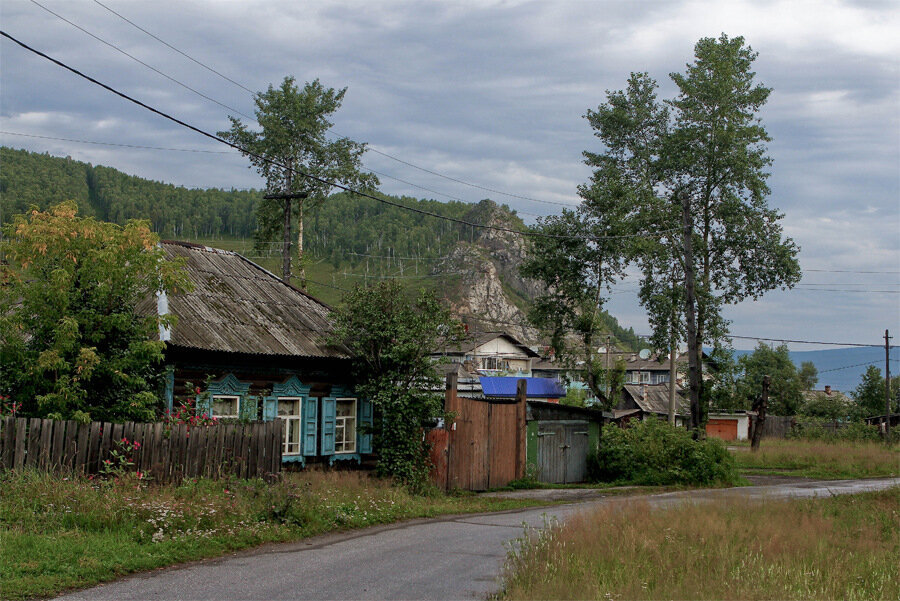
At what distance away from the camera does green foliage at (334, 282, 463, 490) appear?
19797 mm

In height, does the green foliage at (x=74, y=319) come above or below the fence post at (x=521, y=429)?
above

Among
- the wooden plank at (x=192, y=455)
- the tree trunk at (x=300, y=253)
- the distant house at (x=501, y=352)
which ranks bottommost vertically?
the wooden plank at (x=192, y=455)

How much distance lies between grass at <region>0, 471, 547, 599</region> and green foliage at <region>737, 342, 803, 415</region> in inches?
2396

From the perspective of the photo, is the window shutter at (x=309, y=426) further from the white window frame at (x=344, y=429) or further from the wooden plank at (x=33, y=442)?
the wooden plank at (x=33, y=442)

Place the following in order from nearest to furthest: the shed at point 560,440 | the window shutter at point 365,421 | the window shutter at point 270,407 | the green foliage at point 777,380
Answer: the window shutter at point 270,407
the window shutter at point 365,421
the shed at point 560,440
the green foliage at point 777,380

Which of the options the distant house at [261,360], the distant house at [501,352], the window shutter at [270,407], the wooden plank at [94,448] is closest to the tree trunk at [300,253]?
the distant house at [261,360]

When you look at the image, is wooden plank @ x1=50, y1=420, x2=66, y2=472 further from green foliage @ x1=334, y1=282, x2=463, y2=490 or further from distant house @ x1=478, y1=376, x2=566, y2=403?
distant house @ x1=478, y1=376, x2=566, y2=403

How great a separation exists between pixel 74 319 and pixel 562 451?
55.0ft

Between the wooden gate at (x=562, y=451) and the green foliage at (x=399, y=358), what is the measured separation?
247 inches

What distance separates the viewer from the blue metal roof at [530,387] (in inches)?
1831

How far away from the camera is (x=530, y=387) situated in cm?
4950

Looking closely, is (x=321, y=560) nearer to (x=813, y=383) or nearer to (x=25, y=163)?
(x=25, y=163)

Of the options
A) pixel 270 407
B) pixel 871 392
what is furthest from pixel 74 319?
pixel 871 392

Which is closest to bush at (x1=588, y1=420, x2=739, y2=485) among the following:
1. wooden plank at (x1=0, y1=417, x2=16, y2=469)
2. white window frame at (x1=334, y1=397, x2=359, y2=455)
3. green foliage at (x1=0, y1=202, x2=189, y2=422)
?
white window frame at (x1=334, y1=397, x2=359, y2=455)
